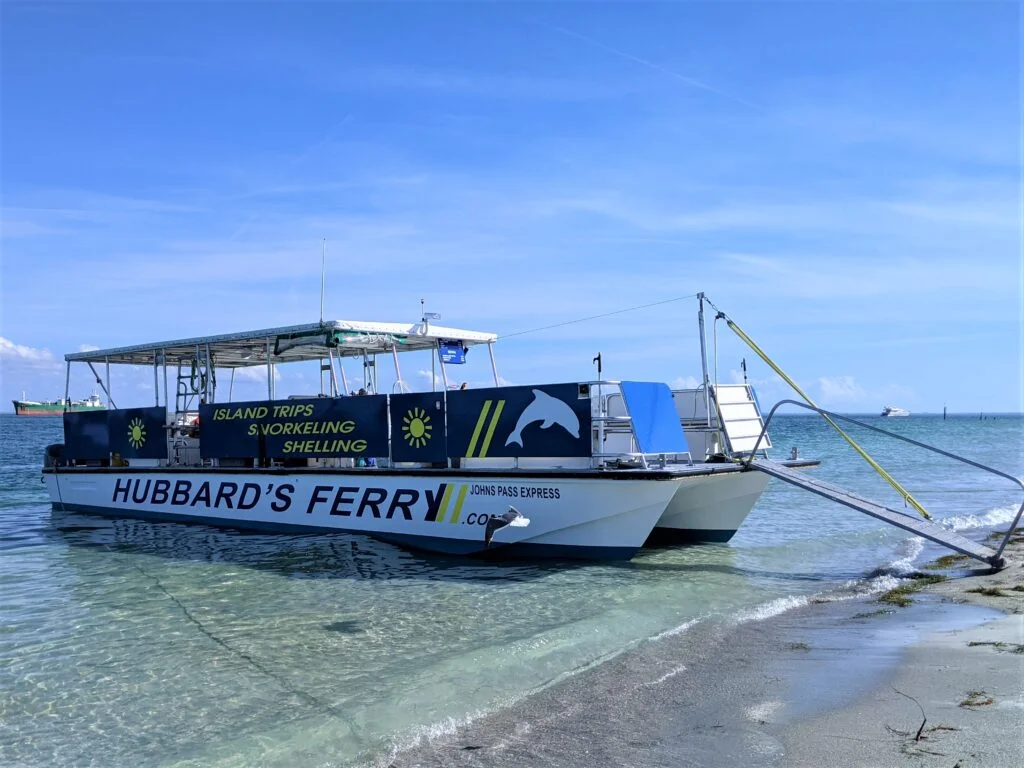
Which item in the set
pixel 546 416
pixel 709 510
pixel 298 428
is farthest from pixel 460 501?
pixel 709 510

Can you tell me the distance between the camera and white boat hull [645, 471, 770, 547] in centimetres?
1359

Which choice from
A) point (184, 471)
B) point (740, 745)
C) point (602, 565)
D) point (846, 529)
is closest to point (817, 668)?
point (740, 745)

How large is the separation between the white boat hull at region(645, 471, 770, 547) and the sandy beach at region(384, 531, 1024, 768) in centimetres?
475

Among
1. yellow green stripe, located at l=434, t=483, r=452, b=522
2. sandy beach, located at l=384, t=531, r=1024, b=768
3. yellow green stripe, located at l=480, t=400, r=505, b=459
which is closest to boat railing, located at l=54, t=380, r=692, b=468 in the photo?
yellow green stripe, located at l=480, t=400, r=505, b=459

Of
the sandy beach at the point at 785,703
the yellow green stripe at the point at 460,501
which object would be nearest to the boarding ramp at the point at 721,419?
the yellow green stripe at the point at 460,501

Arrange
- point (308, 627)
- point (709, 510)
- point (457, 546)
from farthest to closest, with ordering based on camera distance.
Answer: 1. point (709, 510)
2. point (457, 546)
3. point (308, 627)

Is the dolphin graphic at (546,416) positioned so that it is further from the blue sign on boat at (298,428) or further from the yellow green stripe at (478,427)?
the blue sign on boat at (298,428)

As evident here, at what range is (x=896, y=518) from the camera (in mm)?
11547

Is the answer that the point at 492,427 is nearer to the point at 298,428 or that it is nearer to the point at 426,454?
the point at 426,454

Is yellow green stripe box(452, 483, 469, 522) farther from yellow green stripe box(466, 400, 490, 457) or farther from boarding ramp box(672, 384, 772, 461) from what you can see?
boarding ramp box(672, 384, 772, 461)

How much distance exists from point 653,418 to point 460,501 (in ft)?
10.3

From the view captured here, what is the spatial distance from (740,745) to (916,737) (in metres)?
1.12

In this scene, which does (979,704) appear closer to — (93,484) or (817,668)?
(817,668)

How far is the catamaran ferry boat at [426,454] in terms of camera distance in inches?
464
